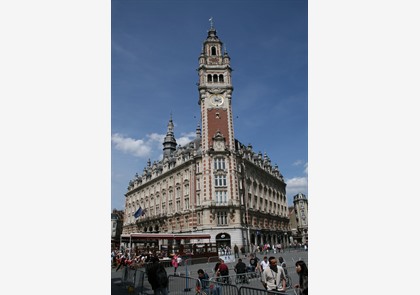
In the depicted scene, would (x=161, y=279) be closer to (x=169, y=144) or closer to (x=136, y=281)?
(x=136, y=281)

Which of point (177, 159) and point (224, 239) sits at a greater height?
point (177, 159)

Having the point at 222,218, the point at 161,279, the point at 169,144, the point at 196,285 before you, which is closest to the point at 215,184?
the point at 222,218

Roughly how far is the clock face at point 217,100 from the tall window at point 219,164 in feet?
26.6

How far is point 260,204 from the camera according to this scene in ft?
158

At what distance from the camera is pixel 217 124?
41.8 m

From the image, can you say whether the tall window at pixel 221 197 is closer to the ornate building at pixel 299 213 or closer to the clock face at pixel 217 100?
the clock face at pixel 217 100

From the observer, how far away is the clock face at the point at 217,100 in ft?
141

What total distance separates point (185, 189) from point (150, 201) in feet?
45.0

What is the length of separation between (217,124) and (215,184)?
823cm

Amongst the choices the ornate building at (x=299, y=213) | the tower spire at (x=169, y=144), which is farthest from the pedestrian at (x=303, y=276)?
the ornate building at (x=299, y=213)

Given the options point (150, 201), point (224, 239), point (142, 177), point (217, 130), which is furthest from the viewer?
point (142, 177)

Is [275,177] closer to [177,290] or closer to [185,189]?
[185,189]
